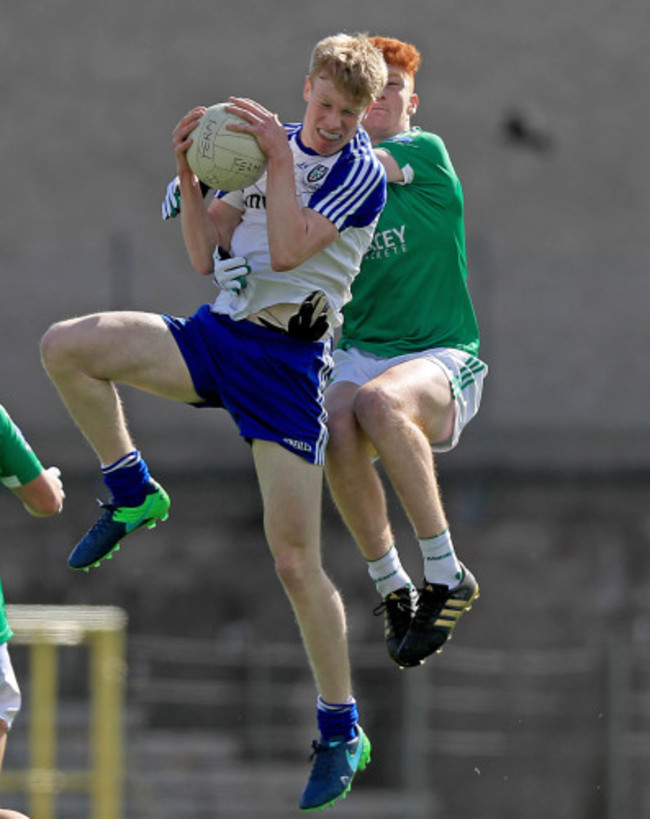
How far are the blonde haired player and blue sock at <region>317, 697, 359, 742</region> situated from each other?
0.25m

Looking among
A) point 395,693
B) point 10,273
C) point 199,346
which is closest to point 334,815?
point 395,693

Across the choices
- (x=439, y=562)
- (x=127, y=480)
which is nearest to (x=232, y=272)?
(x=127, y=480)

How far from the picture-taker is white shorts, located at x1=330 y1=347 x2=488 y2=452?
21.3 feet

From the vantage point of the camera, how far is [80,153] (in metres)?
17.6

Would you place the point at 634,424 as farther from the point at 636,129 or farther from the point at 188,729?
the point at 188,729

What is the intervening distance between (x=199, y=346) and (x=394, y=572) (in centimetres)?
110

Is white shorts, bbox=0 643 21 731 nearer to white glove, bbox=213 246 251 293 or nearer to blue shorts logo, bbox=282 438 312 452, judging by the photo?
blue shorts logo, bbox=282 438 312 452

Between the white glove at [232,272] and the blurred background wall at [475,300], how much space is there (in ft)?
27.2

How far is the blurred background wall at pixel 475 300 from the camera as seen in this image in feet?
50.3

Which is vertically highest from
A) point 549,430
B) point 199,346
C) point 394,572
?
point 199,346

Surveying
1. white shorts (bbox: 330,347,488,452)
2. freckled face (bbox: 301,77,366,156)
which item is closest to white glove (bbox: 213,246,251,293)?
freckled face (bbox: 301,77,366,156)

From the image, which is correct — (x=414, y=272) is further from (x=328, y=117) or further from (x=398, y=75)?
(x=328, y=117)

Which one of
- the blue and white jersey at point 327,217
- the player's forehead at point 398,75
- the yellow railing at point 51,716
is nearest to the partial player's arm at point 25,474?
the blue and white jersey at point 327,217

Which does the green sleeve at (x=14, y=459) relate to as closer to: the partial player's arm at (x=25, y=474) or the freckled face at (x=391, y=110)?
the partial player's arm at (x=25, y=474)
